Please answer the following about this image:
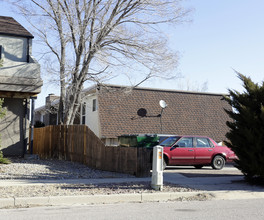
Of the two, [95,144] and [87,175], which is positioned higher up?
[95,144]

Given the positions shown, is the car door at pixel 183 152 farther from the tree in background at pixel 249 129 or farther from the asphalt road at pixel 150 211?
the asphalt road at pixel 150 211

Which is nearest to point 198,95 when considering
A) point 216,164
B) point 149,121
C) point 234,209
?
point 149,121

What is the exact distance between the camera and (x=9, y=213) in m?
7.94

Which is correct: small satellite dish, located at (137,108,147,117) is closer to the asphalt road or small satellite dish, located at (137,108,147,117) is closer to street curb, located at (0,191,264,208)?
street curb, located at (0,191,264,208)

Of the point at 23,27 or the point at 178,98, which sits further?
the point at 178,98

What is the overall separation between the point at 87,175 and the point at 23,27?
10500mm

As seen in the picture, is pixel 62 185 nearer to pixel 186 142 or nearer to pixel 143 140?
pixel 143 140

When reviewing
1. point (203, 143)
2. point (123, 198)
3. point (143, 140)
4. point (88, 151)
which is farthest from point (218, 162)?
point (123, 198)

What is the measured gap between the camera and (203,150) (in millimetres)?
17734

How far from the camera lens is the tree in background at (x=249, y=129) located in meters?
11.6

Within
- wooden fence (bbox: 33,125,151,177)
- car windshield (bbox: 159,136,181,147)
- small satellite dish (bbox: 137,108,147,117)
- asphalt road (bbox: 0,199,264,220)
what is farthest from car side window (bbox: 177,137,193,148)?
small satellite dish (bbox: 137,108,147,117)

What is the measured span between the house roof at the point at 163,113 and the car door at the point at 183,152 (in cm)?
831

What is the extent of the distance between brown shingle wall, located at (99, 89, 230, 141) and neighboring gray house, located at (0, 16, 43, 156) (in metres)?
7.22

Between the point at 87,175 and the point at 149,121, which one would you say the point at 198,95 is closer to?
the point at 149,121
